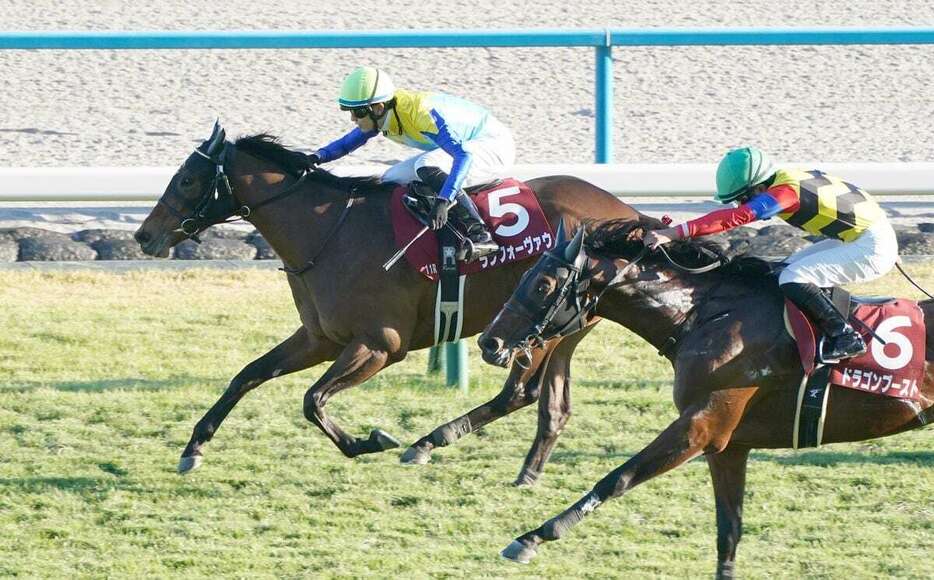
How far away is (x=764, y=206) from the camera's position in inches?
221

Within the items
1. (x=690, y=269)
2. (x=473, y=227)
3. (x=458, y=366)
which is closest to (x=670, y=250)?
(x=690, y=269)

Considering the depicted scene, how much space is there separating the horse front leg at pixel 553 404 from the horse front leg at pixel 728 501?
135cm

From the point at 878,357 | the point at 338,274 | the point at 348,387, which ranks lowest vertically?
the point at 348,387

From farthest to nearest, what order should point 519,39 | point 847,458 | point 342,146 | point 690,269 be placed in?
point 519,39, point 342,146, point 847,458, point 690,269

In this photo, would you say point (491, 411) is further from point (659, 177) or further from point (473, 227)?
point (659, 177)

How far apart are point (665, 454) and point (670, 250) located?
764 mm

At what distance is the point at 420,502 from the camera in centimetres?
657

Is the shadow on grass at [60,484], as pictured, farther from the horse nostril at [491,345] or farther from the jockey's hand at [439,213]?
the horse nostril at [491,345]

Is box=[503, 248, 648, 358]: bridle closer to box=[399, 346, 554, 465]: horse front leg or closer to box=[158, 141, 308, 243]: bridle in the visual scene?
box=[399, 346, 554, 465]: horse front leg

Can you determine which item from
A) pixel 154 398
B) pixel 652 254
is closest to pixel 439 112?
pixel 652 254

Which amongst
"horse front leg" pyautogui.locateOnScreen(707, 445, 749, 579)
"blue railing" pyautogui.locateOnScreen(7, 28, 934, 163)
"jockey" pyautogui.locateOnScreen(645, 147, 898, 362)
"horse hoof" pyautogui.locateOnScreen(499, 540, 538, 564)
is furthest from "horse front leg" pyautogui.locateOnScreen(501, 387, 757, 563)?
"blue railing" pyautogui.locateOnScreen(7, 28, 934, 163)

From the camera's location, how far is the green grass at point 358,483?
5.93 metres

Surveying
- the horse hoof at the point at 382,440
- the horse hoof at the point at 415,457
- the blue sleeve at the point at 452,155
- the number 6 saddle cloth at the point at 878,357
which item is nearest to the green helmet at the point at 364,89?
the blue sleeve at the point at 452,155

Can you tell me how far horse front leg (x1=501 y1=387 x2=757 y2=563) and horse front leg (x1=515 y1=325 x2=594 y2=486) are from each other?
4.87 ft
